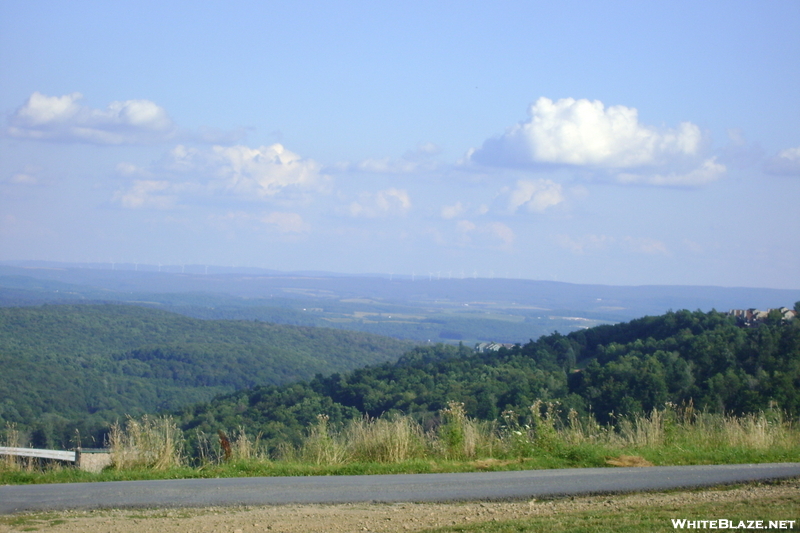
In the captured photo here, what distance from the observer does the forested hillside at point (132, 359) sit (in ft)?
244

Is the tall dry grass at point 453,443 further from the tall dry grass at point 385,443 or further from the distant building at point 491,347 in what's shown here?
the distant building at point 491,347

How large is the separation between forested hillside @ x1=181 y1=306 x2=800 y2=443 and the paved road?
15791 mm

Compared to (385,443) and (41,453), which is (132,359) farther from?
(385,443)

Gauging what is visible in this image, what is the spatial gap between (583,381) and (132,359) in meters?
82.7

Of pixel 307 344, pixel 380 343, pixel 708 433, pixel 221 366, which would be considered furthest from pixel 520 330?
pixel 708 433

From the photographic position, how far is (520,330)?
625 feet

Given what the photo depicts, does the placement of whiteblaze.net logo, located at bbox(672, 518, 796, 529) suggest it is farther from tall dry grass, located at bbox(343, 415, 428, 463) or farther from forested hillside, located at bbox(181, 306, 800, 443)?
forested hillside, located at bbox(181, 306, 800, 443)

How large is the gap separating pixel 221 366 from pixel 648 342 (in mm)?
72368

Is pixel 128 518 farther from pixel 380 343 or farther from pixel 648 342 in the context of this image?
pixel 380 343

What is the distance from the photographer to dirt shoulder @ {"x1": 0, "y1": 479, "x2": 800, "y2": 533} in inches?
285

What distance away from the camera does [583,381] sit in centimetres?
4144

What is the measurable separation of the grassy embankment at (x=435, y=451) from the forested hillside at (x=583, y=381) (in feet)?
44.3

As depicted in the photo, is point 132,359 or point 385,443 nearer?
point 385,443

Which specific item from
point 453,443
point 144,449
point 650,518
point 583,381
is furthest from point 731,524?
point 583,381
